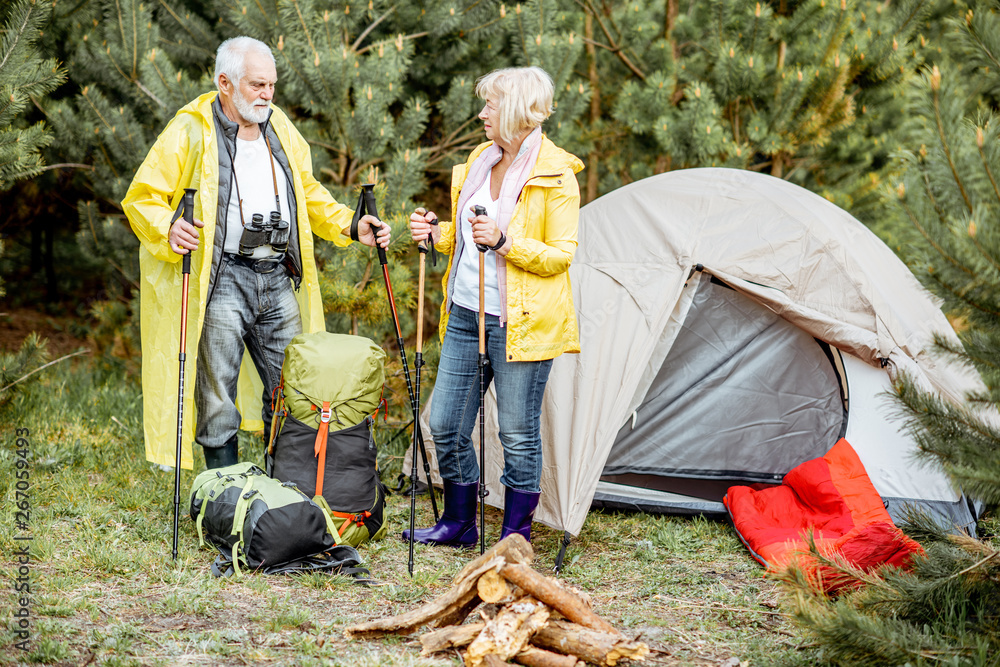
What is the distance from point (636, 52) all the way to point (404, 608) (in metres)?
4.85

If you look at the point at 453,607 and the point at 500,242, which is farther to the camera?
the point at 500,242

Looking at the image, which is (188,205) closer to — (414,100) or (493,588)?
(493,588)

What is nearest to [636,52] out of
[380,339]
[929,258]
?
[380,339]

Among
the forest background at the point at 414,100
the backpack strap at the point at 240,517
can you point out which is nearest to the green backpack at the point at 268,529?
the backpack strap at the point at 240,517

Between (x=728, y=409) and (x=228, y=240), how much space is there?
2480 mm

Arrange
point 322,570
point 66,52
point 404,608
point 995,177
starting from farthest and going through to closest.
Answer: point 66,52
point 322,570
point 404,608
point 995,177

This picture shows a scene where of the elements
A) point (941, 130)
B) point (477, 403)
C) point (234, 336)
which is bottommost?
point (477, 403)

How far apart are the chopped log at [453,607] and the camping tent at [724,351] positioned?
0.85 metres

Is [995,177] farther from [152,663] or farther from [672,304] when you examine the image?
[152,663]

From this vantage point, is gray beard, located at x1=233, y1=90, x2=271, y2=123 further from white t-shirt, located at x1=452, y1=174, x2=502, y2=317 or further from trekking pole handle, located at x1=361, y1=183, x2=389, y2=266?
white t-shirt, located at x1=452, y1=174, x2=502, y2=317

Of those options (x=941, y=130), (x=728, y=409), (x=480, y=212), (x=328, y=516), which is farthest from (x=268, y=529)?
(x=941, y=130)

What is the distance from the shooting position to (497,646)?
8.65 feet

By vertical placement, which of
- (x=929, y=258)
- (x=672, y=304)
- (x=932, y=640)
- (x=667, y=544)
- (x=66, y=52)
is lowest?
(x=667, y=544)

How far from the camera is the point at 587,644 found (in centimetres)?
262
